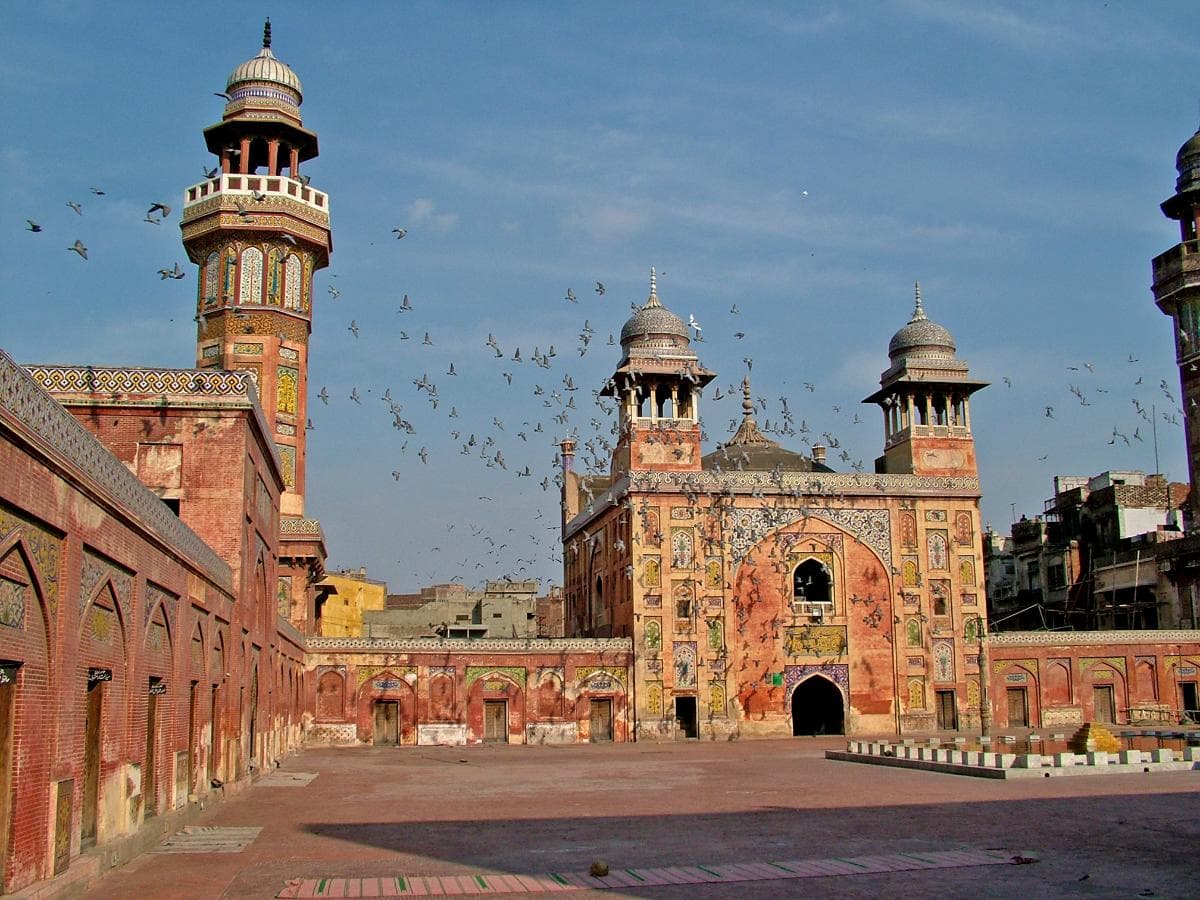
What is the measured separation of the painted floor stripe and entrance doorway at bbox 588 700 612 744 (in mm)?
26642

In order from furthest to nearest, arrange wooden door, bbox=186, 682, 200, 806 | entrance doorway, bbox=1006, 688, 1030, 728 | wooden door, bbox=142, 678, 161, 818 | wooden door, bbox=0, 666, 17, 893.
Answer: entrance doorway, bbox=1006, 688, 1030, 728 < wooden door, bbox=186, 682, 200, 806 < wooden door, bbox=142, 678, 161, 818 < wooden door, bbox=0, 666, 17, 893

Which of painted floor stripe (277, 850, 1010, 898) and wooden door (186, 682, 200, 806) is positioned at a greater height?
wooden door (186, 682, 200, 806)

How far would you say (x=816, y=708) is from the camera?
40969 mm

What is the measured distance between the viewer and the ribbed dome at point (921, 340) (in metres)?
43.1

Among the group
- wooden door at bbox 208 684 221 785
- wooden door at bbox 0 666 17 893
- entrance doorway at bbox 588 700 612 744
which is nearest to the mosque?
entrance doorway at bbox 588 700 612 744

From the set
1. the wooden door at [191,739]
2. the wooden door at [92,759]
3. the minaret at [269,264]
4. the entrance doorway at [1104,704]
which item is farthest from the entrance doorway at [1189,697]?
the wooden door at [92,759]

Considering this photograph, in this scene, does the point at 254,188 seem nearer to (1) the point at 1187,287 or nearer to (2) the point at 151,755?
(2) the point at 151,755

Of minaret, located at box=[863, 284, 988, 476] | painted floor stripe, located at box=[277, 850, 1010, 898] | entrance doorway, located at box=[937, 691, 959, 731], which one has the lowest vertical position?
entrance doorway, located at box=[937, 691, 959, 731]

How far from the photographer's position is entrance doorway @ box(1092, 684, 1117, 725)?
40.9 m

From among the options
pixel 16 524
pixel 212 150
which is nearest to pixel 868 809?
pixel 16 524

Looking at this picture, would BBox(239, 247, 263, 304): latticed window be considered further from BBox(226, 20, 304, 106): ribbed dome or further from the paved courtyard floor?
the paved courtyard floor

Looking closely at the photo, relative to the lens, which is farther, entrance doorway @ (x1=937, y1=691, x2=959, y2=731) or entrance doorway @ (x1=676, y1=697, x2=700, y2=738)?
entrance doorway @ (x1=937, y1=691, x2=959, y2=731)

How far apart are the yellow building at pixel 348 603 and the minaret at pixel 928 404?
28.7 metres

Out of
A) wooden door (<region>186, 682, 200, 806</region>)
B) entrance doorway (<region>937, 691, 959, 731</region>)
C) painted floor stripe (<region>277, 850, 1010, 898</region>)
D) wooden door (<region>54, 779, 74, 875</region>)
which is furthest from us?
entrance doorway (<region>937, 691, 959, 731</region>)
